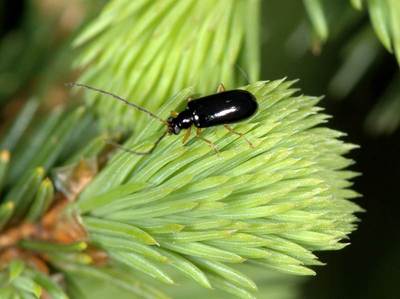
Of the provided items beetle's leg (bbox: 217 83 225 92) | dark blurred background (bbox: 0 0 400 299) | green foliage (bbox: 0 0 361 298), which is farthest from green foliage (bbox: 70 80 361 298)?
dark blurred background (bbox: 0 0 400 299)

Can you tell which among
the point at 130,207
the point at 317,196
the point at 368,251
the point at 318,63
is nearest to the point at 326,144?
the point at 317,196

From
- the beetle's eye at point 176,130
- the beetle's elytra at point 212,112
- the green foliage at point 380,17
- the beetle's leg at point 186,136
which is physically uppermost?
the green foliage at point 380,17

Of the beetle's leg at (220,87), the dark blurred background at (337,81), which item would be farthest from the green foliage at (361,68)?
the beetle's leg at (220,87)

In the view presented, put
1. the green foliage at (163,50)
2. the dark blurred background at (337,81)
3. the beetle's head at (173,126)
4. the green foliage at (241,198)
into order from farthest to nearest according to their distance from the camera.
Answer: the dark blurred background at (337,81) → the green foliage at (163,50) → the beetle's head at (173,126) → the green foliage at (241,198)

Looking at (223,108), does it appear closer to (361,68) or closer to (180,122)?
(180,122)

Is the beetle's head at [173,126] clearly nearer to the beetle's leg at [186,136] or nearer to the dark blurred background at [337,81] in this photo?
the beetle's leg at [186,136]

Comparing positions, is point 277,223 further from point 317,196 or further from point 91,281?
point 91,281

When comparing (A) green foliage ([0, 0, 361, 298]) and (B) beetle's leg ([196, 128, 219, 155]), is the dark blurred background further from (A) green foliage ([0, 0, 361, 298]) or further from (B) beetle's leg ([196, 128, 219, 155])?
(B) beetle's leg ([196, 128, 219, 155])
